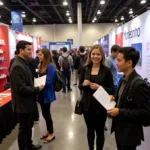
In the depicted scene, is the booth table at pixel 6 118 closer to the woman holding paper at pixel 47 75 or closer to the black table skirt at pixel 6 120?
the black table skirt at pixel 6 120

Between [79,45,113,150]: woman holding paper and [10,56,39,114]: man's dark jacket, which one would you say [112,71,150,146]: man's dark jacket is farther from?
[10,56,39,114]: man's dark jacket

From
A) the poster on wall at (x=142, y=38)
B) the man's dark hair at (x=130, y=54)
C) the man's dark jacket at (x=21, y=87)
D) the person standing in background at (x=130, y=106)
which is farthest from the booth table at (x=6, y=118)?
the poster on wall at (x=142, y=38)

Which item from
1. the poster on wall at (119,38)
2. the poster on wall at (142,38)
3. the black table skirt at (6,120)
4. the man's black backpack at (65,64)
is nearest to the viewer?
the black table skirt at (6,120)

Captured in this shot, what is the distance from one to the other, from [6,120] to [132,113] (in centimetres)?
260

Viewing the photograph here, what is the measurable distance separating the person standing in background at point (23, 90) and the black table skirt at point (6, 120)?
2.94 feet

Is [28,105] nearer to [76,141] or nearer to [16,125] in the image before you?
[76,141]

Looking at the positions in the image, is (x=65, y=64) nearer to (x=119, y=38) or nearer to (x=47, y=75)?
(x=119, y=38)

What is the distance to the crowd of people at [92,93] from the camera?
1558 millimetres

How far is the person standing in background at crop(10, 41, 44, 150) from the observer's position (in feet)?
7.55

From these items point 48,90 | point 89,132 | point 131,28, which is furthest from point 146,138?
point 131,28

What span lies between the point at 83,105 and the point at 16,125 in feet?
7.10

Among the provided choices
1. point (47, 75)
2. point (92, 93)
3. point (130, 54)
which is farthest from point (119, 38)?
point (130, 54)

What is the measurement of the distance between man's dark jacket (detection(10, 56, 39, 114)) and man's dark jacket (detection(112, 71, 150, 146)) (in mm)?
1148

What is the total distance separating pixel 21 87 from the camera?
2281mm
